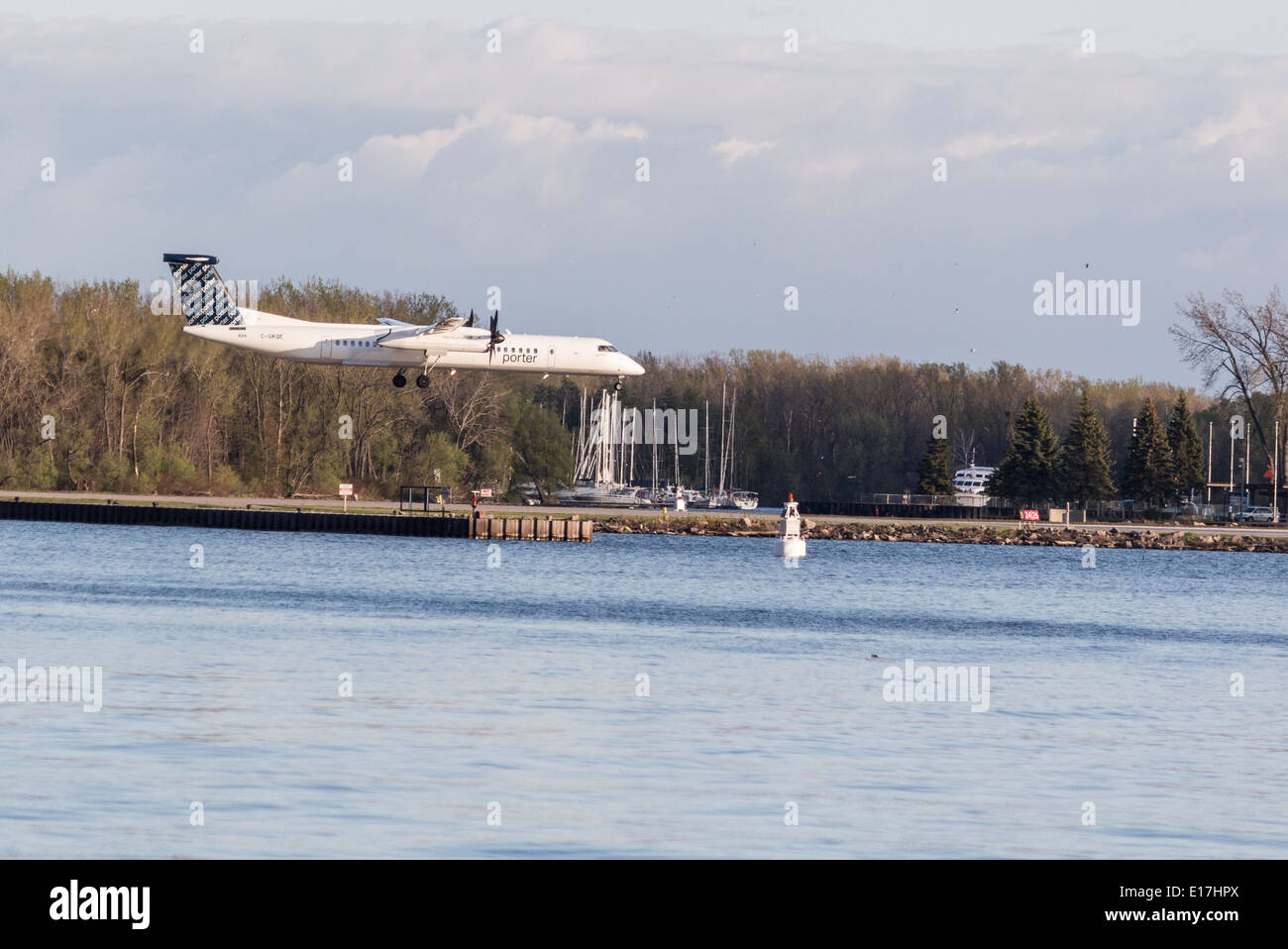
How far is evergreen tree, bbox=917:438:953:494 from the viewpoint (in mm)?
119500

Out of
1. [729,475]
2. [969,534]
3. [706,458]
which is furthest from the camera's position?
[729,475]

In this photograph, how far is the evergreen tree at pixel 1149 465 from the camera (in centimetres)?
11256

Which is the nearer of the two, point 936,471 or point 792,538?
point 792,538

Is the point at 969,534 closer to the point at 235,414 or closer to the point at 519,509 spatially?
the point at 519,509

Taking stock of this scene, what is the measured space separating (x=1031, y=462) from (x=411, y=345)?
5568cm

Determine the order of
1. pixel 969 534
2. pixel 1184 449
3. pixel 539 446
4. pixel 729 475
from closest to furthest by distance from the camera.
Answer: pixel 969 534
pixel 539 446
pixel 1184 449
pixel 729 475

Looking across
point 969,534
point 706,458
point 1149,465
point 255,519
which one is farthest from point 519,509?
point 1149,465

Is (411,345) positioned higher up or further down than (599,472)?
higher up

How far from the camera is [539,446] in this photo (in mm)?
112688

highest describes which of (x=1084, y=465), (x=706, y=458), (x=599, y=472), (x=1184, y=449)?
(x=1184, y=449)

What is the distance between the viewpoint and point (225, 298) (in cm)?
7431

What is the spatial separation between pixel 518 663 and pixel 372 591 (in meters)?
19.5

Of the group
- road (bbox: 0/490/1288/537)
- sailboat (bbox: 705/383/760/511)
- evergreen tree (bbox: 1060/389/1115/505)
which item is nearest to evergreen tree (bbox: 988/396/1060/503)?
evergreen tree (bbox: 1060/389/1115/505)
